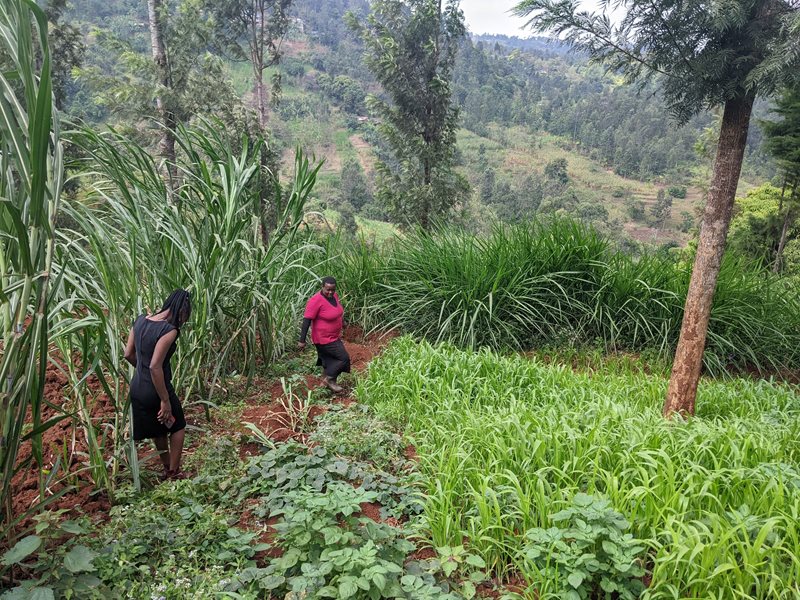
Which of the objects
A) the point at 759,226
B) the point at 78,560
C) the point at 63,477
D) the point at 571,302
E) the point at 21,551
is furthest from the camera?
the point at 759,226

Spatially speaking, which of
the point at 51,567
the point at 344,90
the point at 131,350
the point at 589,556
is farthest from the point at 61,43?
the point at 344,90

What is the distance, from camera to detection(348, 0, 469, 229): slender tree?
10.8 metres

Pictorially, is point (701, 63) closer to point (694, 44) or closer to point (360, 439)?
point (694, 44)

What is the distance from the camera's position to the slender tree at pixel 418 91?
35.5 ft

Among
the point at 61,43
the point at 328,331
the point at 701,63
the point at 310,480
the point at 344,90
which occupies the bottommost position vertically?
the point at 310,480

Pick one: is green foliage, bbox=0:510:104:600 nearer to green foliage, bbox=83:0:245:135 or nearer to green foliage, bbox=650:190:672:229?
green foliage, bbox=83:0:245:135

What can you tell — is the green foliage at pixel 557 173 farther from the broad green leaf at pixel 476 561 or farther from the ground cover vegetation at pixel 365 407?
the broad green leaf at pixel 476 561

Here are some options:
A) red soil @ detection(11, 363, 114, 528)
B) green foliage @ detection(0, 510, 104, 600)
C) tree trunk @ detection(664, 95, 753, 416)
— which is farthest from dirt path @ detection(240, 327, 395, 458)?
tree trunk @ detection(664, 95, 753, 416)

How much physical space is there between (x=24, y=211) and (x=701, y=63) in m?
4.00

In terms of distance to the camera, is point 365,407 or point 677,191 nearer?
point 365,407

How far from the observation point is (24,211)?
1762 mm

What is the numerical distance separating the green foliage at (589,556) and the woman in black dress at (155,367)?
191cm

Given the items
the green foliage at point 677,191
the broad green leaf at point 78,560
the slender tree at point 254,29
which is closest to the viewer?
the broad green leaf at point 78,560

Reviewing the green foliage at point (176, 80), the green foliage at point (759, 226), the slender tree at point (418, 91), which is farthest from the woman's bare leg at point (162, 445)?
the green foliage at point (759, 226)
